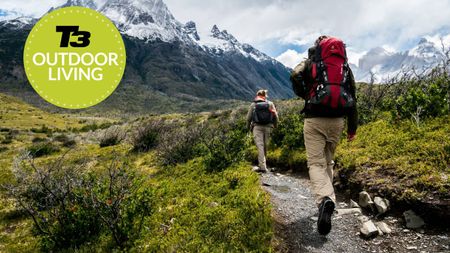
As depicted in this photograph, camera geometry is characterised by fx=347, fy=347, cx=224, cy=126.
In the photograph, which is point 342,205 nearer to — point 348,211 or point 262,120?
point 348,211

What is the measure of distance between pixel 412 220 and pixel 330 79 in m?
2.58

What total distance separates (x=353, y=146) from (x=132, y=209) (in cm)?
590

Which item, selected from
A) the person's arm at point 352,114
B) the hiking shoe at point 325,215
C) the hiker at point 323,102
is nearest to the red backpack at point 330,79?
the hiker at point 323,102

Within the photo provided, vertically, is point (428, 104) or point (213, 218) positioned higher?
point (428, 104)

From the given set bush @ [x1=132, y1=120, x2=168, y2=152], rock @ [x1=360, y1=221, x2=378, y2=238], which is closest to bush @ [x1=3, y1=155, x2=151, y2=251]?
rock @ [x1=360, y1=221, x2=378, y2=238]

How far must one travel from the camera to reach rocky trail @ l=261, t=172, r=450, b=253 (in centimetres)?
498

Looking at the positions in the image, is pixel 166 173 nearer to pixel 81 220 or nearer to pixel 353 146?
pixel 81 220

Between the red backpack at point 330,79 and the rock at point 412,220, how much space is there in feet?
6.47

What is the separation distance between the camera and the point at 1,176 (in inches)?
595

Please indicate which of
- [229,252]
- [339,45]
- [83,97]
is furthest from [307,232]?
[83,97]

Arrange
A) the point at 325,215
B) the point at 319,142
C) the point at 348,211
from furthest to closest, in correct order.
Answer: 1. the point at 348,211
2. the point at 319,142
3. the point at 325,215

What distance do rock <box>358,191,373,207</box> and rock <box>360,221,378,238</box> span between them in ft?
3.23

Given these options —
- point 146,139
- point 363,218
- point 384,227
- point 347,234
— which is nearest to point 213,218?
point 347,234

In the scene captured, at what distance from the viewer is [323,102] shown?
532cm
